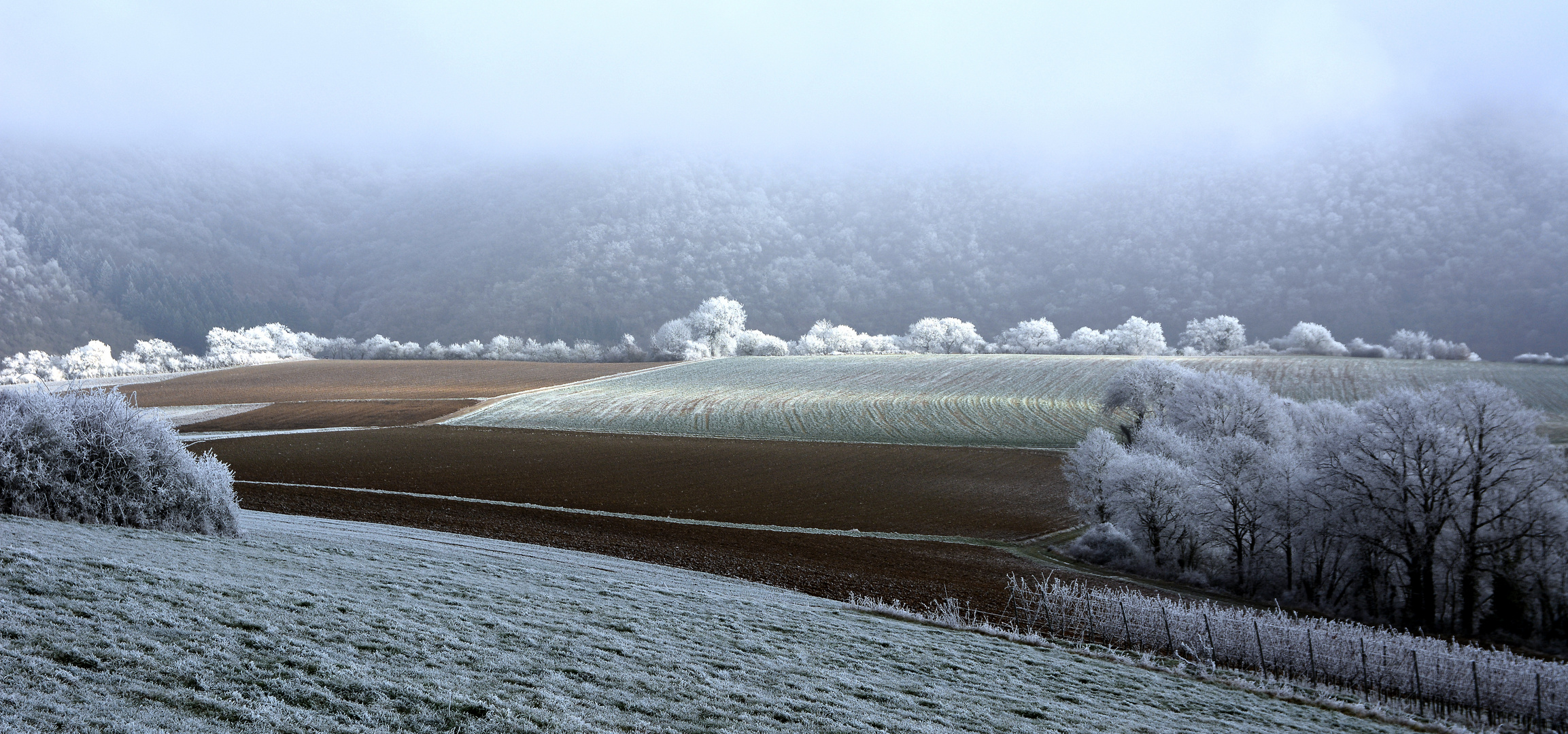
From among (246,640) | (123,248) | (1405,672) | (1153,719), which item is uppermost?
(123,248)

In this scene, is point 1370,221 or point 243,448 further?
point 1370,221

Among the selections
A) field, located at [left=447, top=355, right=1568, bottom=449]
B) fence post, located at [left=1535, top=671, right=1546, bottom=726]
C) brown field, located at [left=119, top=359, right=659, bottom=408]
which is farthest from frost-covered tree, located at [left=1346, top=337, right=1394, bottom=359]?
fence post, located at [left=1535, top=671, right=1546, bottom=726]

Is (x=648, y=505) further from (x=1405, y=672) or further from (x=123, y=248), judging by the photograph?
(x=123, y=248)

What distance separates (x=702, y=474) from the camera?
1673 inches

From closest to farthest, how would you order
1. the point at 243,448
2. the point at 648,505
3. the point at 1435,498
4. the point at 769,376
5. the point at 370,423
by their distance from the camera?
the point at 1435,498
the point at 648,505
the point at 243,448
the point at 370,423
the point at 769,376

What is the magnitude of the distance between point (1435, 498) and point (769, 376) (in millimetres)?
58997

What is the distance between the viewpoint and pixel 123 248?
16388 centimetres

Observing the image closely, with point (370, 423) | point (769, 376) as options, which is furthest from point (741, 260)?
point (370, 423)

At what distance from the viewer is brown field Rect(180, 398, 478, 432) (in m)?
54.3

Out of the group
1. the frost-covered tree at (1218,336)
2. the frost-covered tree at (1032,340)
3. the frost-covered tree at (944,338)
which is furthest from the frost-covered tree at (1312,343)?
the frost-covered tree at (944,338)

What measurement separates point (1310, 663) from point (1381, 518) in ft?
56.3

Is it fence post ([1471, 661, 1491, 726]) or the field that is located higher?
the field

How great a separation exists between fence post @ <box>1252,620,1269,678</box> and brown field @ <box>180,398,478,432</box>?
178 feet

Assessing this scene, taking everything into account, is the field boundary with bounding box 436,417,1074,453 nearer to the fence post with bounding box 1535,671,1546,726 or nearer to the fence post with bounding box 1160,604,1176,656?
the fence post with bounding box 1160,604,1176,656
